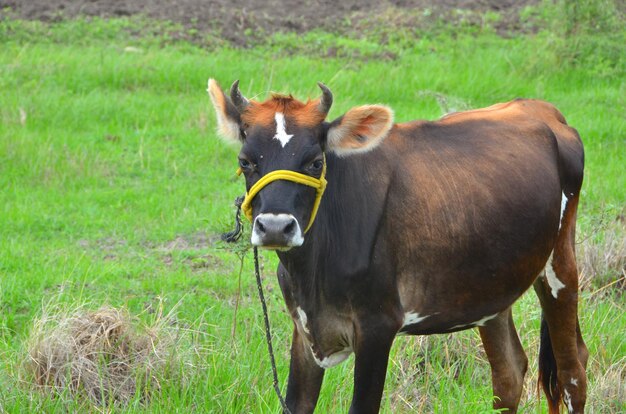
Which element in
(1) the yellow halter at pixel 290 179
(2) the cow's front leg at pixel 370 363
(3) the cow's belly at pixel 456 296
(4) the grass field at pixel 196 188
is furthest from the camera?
(4) the grass field at pixel 196 188

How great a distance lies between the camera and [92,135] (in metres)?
10.8

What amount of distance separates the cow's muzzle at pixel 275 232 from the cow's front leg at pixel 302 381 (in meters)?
0.93

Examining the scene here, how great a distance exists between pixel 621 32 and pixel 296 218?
952cm

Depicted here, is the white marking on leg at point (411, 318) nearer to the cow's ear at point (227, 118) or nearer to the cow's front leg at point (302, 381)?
the cow's front leg at point (302, 381)

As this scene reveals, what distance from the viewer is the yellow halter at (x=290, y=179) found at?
4547mm

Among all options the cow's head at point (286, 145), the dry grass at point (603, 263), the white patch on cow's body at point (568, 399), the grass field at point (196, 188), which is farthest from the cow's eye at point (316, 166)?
the dry grass at point (603, 263)

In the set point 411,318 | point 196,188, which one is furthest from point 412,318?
point 196,188

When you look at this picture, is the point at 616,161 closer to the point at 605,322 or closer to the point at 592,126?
the point at 592,126

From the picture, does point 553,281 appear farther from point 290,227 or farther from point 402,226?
point 290,227

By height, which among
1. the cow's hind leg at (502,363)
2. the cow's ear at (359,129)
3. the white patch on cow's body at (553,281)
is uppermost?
the cow's ear at (359,129)

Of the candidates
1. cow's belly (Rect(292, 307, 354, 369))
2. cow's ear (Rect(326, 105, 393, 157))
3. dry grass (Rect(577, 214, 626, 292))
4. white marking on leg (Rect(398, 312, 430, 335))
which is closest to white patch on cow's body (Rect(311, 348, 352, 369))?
cow's belly (Rect(292, 307, 354, 369))

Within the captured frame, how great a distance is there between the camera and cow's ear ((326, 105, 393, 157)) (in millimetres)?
4844

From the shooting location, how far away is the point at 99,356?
5855 millimetres

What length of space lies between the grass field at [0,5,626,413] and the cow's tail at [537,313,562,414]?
333mm
